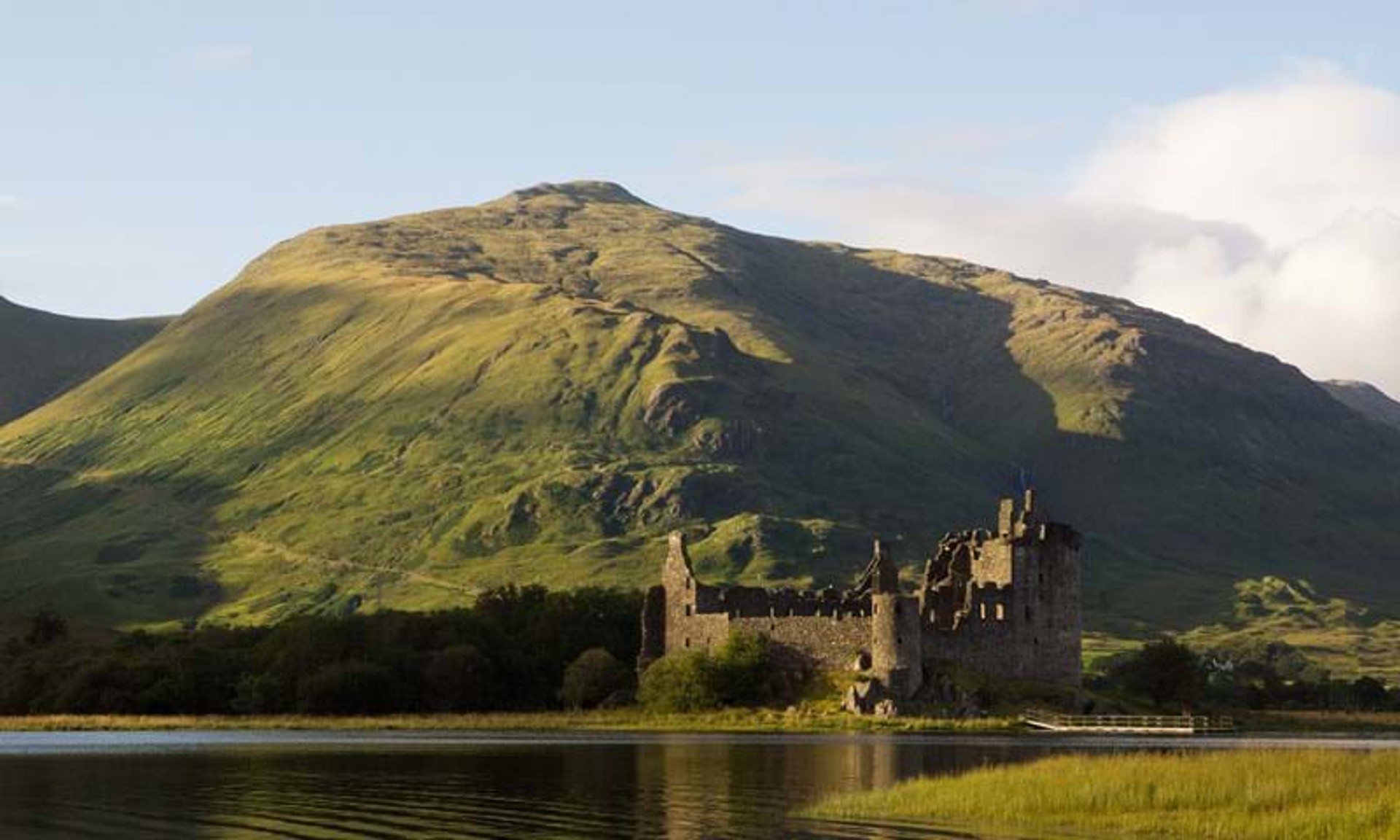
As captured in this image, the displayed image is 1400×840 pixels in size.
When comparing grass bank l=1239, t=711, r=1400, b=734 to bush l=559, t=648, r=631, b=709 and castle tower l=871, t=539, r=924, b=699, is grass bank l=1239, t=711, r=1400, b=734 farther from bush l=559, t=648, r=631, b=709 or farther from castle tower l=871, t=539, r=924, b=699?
bush l=559, t=648, r=631, b=709

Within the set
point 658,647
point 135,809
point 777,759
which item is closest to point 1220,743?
point 777,759

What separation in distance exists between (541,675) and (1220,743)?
54070 millimetres

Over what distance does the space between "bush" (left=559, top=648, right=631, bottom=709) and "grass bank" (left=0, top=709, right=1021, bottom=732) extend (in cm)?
375

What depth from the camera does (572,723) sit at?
137 metres

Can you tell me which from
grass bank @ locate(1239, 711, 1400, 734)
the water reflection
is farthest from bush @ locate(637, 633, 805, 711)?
grass bank @ locate(1239, 711, 1400, 734)

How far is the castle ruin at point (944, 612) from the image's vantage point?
142500mm

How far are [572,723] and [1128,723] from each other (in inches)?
1392

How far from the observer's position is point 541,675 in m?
149

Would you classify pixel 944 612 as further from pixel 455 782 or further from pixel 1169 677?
pixel 455 782

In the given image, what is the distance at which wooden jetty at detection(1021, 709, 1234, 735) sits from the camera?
423ft

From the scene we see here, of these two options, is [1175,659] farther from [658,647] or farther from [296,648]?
[296,648]

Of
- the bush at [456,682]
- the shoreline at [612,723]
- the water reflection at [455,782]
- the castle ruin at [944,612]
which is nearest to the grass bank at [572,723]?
the shoreline at [612,723]

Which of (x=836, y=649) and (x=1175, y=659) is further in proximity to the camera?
(x=1175, y=659)

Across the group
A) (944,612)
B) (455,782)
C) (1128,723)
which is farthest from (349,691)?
(455,782)
